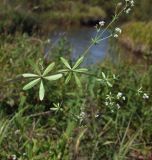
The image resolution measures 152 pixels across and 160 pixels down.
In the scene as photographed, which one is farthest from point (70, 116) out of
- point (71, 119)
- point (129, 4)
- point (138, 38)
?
point (138, 38)

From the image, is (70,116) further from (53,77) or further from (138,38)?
(138,38)

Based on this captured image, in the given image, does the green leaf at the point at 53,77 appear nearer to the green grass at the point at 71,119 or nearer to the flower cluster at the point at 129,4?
the flower cluster at the point at 129,4

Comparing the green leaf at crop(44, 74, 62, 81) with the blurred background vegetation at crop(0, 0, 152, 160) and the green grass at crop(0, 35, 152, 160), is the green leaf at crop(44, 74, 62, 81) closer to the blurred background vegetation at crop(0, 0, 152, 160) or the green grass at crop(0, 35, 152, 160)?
the blurred background vegetation at crop(0, 0, 152, 160)

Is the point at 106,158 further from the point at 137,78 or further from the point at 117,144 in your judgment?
the point at 137,78

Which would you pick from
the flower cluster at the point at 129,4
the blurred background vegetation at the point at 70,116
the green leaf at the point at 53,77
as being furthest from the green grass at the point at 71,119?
the green leaf at the point at 53,77

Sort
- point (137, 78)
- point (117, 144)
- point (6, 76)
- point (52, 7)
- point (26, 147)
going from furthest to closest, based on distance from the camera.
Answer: point (52, 7), point (137, 78), point (6, 76), point (117, 144), point (26, 147)

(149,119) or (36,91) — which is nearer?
(149,119)

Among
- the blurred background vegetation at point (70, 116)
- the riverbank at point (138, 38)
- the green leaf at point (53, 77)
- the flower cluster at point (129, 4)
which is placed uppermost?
the flower cluster at point (129, 4)

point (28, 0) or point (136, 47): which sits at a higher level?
point (136, 47)

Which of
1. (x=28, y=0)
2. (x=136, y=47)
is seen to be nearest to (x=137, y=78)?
(x=136, y=47)
